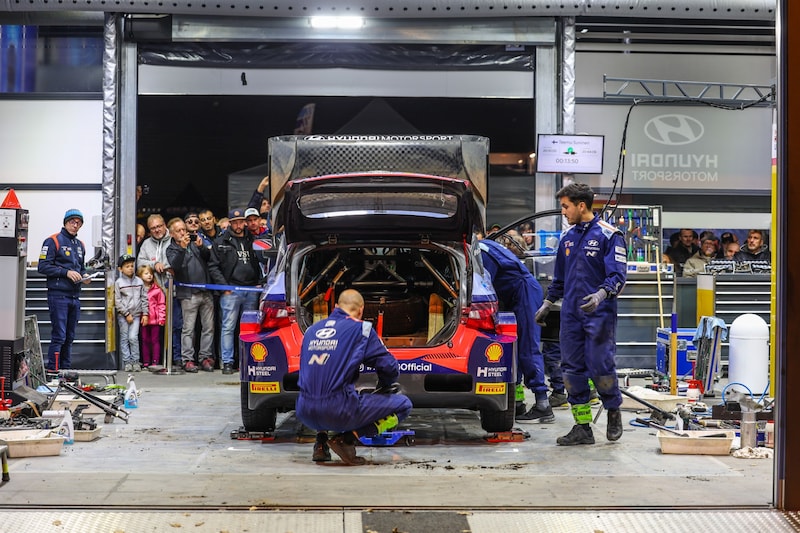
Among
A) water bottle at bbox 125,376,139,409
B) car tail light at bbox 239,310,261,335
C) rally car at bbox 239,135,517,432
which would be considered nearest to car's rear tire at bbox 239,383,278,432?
rally car at bbox 239,135,517,432

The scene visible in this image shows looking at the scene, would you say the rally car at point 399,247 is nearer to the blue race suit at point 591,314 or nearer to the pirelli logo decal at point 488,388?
the pirelli logo decal at point 488,388

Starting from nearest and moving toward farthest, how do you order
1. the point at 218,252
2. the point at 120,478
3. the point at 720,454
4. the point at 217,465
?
the point at 120,478 < the point at 217,465 < the point at 720,454 < the point at 218,252

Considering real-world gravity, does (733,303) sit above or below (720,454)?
above

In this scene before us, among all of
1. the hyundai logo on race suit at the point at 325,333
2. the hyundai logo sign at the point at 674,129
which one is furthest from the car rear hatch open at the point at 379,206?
the hyundai logo sign at the point at 674,129

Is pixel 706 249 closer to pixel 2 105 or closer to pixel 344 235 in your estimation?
pixel 344 235

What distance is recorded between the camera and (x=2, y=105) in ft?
46.3

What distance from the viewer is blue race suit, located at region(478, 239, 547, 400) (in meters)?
8.87

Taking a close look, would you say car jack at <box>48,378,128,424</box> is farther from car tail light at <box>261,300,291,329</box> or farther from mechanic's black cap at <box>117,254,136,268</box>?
mechanic's black cap at <box>117,254,136,268</box>

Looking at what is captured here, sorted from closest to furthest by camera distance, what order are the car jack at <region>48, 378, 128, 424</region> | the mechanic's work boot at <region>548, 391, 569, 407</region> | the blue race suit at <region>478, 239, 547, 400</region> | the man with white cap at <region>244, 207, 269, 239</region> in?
the car jack at <region>48, 378, 128, 424</region> < the blue race suit at <region>478, 239, 547, 400</region> < the mechanic's work boot at <region>548, 391, 569, 407</region> < the man with white cap at <region>244, 207, 269, 239</region>

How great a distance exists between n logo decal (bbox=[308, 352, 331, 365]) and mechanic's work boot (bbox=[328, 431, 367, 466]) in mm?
547

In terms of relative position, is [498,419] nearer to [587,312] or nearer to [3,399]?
[587,312]

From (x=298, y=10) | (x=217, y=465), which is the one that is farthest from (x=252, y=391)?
(x=298, y=10)

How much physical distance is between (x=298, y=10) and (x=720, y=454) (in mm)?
8490

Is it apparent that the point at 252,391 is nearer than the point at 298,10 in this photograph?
Yes
